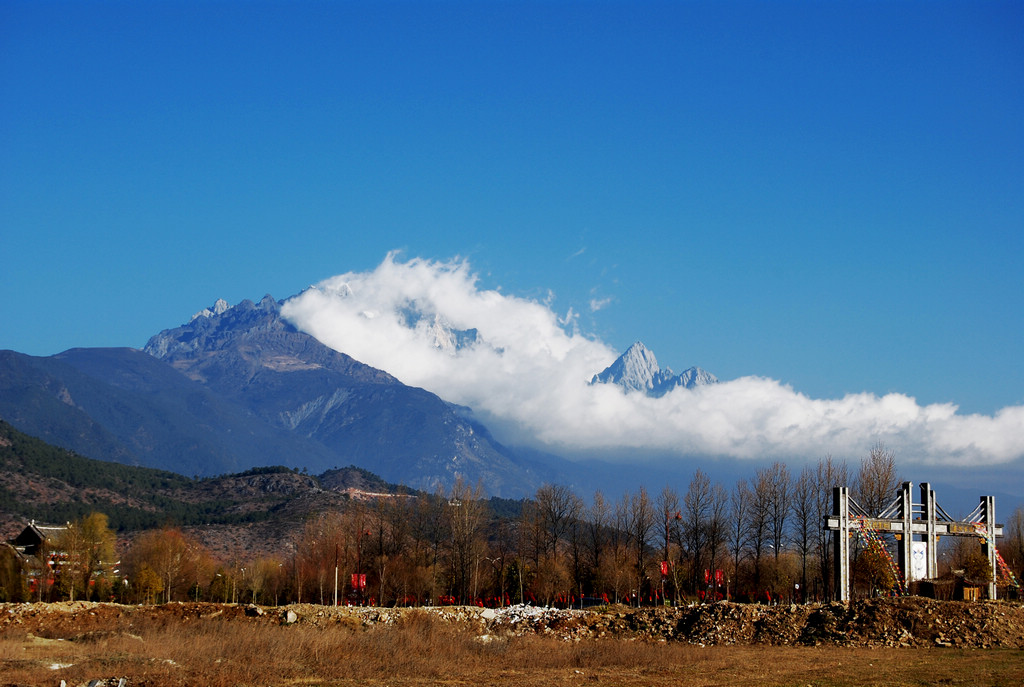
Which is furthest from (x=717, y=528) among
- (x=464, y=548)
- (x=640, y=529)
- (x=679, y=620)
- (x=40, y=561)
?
(x=40, y=561)

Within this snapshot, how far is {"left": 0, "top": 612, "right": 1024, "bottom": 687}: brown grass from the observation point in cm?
3138

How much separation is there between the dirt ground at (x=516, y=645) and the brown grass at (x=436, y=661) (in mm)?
93

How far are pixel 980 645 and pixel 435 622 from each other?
2686cm

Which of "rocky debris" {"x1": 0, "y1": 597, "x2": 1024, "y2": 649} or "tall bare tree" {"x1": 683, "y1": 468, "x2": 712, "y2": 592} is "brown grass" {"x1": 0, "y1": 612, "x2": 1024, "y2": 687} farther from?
"tall bare tree" {"x1": 683, "y1": 468, "x2": 712, "y2": 592}

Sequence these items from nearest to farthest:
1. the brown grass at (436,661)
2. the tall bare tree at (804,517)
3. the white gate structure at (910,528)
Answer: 1. the brown grass at (436,661)
2. the white gate structure at (910,528)
3. the tall bare tree at (804,517)

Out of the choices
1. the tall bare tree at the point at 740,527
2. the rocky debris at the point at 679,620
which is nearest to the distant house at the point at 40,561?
the rocky debris at the point at 679,620

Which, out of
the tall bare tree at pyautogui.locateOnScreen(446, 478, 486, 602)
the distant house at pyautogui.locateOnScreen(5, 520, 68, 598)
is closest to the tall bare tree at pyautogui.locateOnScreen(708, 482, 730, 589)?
the tall bare tree at pyautogui.locateOnScreen(446, 478, 486, 602)

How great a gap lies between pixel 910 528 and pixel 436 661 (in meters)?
32.0

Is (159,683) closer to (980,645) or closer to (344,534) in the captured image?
(980,645)

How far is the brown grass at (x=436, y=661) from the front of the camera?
31375 mm

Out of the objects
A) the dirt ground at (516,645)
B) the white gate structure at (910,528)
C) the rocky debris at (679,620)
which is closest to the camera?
the dirt ground at (516,645)

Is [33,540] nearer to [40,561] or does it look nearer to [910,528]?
[40,561]

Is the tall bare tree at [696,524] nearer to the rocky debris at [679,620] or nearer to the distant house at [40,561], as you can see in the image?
the rocky debris at [679,620]

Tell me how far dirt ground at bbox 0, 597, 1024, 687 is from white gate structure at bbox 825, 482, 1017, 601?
6.07 meters
